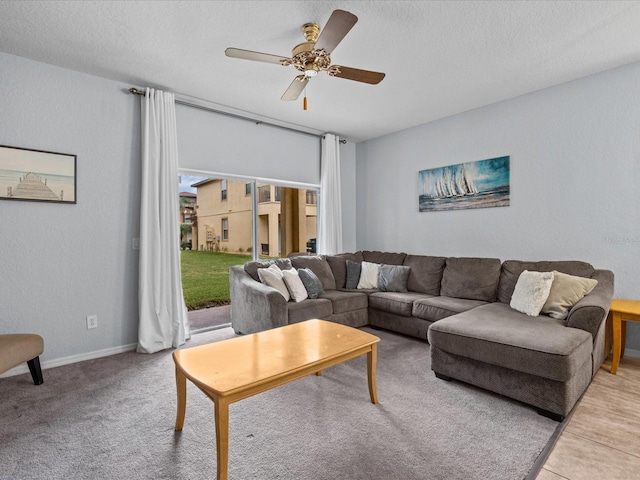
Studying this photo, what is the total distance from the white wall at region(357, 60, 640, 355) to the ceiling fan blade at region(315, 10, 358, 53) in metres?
1.86

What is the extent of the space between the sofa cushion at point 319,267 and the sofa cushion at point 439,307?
116cm

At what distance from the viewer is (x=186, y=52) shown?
2.75m

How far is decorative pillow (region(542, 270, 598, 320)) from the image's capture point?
2701mm

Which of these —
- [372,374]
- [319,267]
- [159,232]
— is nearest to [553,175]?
[319,267]

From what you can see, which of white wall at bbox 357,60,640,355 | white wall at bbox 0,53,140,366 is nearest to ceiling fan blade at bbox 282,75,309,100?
white wall at bbox 357,60,640,355

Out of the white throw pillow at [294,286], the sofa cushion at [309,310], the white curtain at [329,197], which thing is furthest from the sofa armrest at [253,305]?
the white curtain at [329,197]

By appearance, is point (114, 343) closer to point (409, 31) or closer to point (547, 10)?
point (409, 31)

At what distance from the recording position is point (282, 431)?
76.7 inches

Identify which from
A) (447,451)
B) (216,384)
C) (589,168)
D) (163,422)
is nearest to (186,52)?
(216,384)

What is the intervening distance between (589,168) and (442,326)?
2.27 m

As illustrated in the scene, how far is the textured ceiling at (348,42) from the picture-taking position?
2.23 m

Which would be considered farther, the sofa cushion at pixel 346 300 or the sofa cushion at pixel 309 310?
the sofa cushion at pixel 346 300

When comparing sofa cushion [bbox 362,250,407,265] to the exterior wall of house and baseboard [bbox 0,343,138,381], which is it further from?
baseboard [bbox 0,343,138,381]

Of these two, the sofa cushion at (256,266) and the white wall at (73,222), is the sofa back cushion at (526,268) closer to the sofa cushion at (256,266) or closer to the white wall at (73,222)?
the sofa cushion at (256,266)
